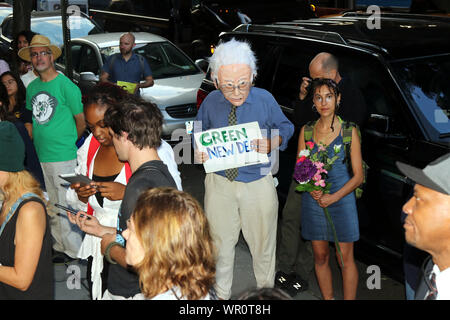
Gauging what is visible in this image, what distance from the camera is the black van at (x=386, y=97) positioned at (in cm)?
507

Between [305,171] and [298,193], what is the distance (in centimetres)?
87

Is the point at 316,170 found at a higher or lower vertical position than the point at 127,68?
lower

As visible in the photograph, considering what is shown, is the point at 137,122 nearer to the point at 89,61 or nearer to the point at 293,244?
the point at 293,244

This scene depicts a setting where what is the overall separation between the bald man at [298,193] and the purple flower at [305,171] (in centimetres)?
60

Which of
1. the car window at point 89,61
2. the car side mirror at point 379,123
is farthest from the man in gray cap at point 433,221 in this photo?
the car window at point 89,61

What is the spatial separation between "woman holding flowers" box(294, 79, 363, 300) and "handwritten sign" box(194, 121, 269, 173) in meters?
0.38

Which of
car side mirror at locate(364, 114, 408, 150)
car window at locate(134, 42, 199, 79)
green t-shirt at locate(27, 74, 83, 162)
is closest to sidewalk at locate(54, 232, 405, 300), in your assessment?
green t-shirt at locate(27, 74, 83, 162)

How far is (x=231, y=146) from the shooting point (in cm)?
498

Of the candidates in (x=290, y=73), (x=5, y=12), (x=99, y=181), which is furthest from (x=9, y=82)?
(x=5, y=12)

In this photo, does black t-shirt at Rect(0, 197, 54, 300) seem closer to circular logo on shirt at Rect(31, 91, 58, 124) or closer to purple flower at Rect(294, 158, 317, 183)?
purple flower at Rect(294, 158, 317, 183)

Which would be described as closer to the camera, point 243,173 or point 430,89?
point 243,173

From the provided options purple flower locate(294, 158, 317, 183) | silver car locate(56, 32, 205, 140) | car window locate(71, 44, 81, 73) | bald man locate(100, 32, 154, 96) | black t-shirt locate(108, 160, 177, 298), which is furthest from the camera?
car window locate(71, 44, 81, 73)

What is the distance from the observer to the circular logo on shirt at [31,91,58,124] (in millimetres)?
6082

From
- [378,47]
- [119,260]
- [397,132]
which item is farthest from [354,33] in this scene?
[119,260]
